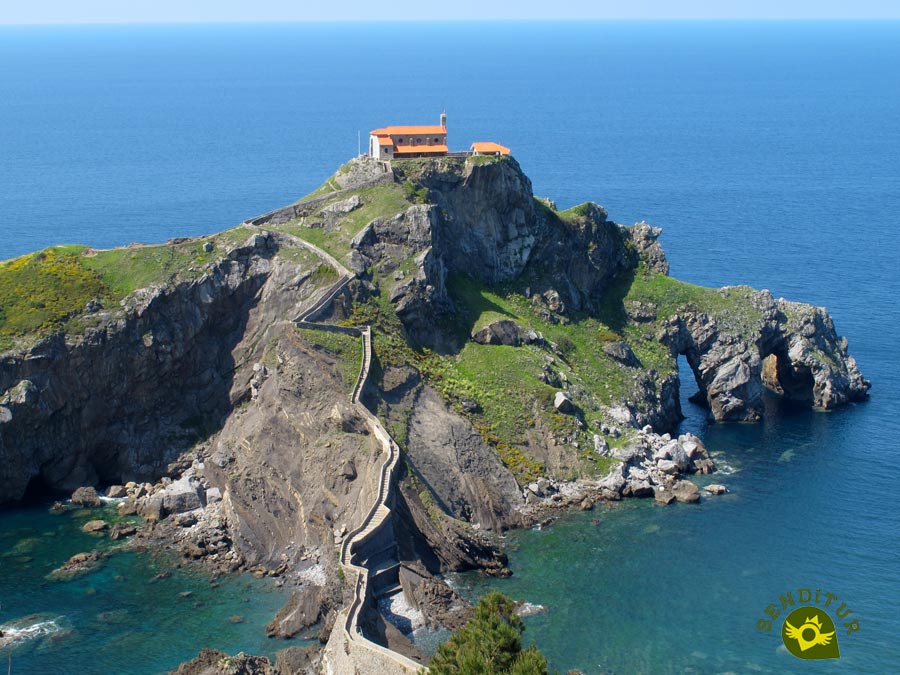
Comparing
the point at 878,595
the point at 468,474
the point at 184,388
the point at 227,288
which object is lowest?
the point at 878,595

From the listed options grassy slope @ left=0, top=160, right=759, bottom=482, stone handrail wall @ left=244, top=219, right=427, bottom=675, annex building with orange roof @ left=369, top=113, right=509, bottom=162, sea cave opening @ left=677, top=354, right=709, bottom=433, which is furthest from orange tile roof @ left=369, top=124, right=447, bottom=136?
sea cave opening @ left=677, top=354, right=709, bottom=433

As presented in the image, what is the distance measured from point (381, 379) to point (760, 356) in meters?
42.7

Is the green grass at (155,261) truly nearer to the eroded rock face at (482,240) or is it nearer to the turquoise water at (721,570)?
the eroded rock face at (482,240)

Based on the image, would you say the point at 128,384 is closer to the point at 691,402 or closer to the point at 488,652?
the point at 488,652

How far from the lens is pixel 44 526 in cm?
9881

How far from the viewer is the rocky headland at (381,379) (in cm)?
9500

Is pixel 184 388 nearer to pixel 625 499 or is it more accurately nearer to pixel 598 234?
pixel 625 499

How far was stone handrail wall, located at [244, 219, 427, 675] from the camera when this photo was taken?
71750 millimetres

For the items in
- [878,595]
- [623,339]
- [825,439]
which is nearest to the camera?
[878,595]

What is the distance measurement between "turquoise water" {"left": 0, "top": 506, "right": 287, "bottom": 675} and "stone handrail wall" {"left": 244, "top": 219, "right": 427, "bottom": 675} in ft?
18.8

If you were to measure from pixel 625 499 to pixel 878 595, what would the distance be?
903 inches

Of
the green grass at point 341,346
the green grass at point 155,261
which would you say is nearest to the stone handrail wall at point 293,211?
the green grass at point 155,261

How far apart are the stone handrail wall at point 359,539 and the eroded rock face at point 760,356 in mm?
36134

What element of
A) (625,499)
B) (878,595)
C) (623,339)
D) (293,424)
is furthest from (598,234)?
(878,595)
